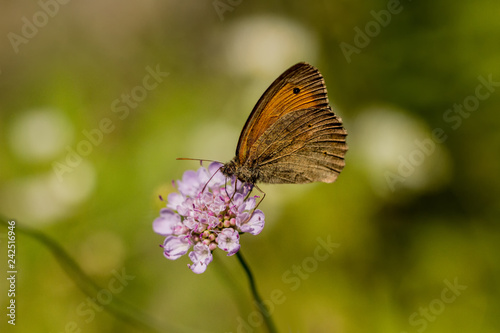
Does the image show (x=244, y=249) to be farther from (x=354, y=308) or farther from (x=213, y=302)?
(x=354, y=308)

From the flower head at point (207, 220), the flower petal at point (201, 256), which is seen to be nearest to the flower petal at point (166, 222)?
the flower head at point (207, 220)

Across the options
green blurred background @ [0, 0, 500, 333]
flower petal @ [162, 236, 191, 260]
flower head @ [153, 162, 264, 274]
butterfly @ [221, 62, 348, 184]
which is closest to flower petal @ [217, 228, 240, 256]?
flower head @ [153, 162, 264, 274]

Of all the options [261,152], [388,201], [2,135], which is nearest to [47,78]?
[2,135]

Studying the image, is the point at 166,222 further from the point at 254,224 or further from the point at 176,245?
the point at 254,224

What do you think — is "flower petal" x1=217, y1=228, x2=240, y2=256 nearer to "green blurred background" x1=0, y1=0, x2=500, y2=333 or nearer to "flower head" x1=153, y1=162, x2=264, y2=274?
"flower head" x1=153, y1=162, x2=264, y2=274

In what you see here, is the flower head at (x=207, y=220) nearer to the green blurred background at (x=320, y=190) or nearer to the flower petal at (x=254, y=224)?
the flower petal at (x=254, y=224)

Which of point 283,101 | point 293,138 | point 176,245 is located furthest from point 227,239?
point 283,101
